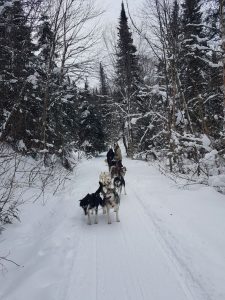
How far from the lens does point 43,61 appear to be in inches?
635

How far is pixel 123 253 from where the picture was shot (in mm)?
6180

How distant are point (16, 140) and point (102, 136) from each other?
25859 millimetres

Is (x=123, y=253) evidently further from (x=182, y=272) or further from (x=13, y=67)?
(x=13, y=67)

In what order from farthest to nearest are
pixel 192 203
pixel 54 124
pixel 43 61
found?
pixel 54 124
pixel 43 61
pixel 192 203

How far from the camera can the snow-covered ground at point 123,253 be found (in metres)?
4.83

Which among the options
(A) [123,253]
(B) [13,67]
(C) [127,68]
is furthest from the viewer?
(C) [127,68]

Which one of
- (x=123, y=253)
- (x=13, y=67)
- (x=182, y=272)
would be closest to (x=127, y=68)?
(x=13, y=67)

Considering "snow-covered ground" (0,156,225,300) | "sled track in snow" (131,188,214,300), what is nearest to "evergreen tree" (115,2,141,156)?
"snow-covered ground" (0,156,225,300)

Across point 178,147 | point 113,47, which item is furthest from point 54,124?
point 113,47

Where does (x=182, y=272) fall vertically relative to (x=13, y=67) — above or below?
below

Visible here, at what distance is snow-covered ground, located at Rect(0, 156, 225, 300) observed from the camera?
483cm

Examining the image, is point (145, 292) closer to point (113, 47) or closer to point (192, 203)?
point (192, 203)

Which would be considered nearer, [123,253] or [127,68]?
[123,253]

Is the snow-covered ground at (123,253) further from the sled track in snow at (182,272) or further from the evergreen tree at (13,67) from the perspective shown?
the evergreen tree at (13,67)
